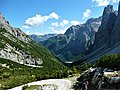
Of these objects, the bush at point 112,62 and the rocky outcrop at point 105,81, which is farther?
the bush at point 112,62

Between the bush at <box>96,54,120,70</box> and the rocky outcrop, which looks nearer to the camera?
the rocky outcrop

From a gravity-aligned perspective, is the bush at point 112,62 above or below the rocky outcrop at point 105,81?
above

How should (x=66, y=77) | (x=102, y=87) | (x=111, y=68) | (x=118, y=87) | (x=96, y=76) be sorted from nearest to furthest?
(x=118, y=87), (x=102, y=87), (x=96, y=76), (x=111, y=68), (x=66, y=77)

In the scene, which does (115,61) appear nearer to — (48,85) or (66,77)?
(48,85)

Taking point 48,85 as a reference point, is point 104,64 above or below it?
above

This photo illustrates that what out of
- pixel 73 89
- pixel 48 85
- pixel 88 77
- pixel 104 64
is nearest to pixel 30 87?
pixel 48 85

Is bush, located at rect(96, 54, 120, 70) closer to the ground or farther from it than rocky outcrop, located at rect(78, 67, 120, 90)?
farther from it

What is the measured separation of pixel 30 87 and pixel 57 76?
1887 cm

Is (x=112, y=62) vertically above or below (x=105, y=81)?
above

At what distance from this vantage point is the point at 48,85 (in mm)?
57500

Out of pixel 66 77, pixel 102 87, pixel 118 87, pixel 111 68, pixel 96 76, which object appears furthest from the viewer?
pixel 66 77

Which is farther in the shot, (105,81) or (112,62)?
(112,62)

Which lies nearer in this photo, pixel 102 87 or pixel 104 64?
pixel 102 87

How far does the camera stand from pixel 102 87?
48.6 m
